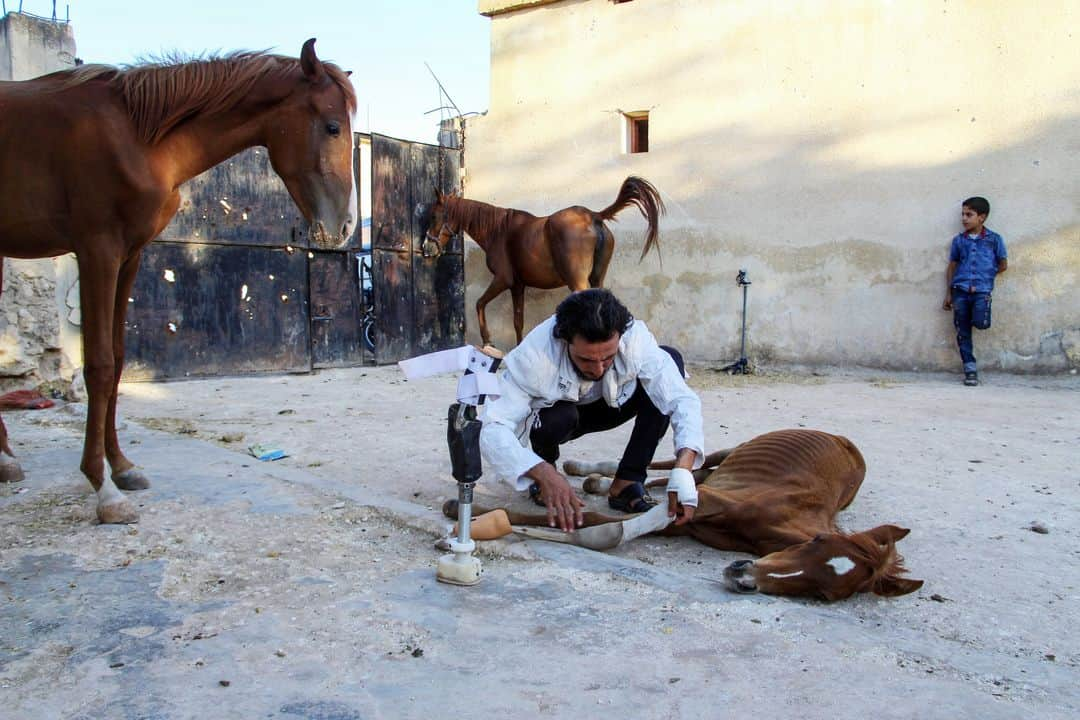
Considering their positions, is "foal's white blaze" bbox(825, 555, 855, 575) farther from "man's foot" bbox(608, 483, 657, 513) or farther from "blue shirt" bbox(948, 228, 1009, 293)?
"blue shirt" bbox(948, 228, 1009, 293)

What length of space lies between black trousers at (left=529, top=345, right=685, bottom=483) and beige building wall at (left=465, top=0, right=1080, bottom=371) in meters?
5.29

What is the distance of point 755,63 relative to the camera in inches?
324

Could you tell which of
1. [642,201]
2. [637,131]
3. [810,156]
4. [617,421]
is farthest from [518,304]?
[617,421]

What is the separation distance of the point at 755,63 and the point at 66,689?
320 inches

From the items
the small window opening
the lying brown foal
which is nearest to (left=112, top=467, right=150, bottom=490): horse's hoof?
Result: the lying brown foal

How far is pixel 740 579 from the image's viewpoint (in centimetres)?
224

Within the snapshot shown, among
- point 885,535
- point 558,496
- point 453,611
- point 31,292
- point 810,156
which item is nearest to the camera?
point 453,611

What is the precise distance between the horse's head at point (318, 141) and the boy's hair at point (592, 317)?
91 cm

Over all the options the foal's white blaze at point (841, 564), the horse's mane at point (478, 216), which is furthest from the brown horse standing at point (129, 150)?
the horse's mane at point (478, 216)

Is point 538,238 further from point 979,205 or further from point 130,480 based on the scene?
point 130,480

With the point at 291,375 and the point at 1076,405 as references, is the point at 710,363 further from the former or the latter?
the point at 291,375

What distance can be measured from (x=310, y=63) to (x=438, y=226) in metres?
6.20

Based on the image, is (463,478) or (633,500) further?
(633,500)

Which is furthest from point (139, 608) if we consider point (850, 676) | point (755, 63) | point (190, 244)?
point (755, 63)
